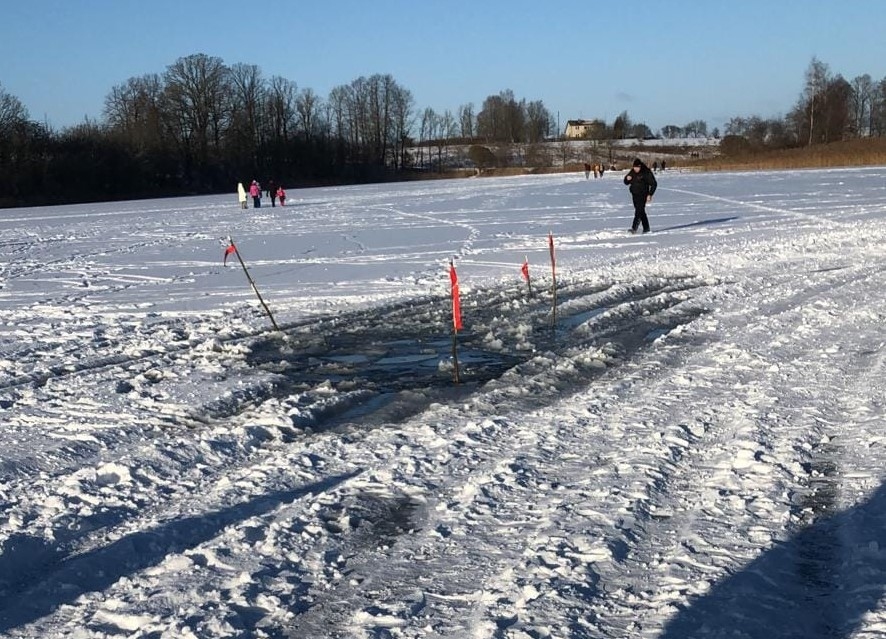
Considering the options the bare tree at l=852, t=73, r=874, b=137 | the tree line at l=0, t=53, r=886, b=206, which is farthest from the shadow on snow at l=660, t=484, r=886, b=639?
the bare tree at l=852, t=73, r=874, b=137

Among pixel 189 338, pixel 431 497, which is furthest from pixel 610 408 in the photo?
pixel 189 338

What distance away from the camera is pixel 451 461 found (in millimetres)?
6445

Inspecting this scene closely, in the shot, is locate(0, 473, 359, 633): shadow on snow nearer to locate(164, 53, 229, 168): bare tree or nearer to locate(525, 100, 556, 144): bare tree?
locate(164, 53, 229, 168): bare tree

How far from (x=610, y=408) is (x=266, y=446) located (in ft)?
9.04

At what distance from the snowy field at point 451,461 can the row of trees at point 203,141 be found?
67.3m

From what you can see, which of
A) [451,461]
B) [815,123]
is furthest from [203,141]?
[451,461]

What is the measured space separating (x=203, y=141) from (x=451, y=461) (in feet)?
334

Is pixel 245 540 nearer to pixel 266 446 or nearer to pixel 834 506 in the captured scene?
pixel 266 446

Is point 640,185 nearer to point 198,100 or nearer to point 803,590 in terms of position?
point 803,590

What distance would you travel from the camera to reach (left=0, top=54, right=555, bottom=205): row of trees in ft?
257

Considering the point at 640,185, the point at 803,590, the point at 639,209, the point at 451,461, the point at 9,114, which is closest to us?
the point at 803,590

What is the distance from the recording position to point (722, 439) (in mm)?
6625

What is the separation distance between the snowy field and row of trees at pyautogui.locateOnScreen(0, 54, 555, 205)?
6727 centimetres

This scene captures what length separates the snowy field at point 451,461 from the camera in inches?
174
